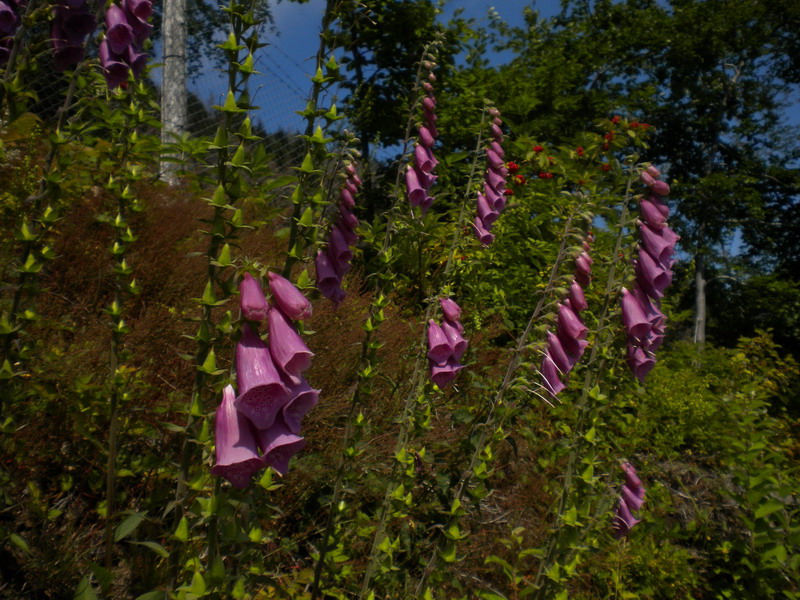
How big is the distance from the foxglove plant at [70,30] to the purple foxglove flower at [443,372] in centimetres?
158

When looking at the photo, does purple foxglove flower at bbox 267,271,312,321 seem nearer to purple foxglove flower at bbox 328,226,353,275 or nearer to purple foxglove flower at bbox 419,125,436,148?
purple foxglove flower at bbox 328,226,353,275

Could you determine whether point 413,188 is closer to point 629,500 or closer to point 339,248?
point 339,248

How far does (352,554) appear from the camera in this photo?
6.72 ft

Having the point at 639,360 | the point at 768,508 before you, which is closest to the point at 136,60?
the point at 639,360

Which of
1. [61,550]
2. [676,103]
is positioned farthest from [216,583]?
[676,103]

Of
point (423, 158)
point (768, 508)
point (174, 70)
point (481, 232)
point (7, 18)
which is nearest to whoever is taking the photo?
point (7, 18)

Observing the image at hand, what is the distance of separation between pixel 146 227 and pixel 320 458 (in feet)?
7.40

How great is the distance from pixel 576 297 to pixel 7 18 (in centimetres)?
192

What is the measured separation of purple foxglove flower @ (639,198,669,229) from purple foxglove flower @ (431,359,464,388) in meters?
0.88

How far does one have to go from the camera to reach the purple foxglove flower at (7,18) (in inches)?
58.2

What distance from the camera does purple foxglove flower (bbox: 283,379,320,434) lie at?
38.2 inches

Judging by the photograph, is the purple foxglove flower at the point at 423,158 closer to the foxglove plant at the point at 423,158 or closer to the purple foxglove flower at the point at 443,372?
the foxglove plant at the point at 423,158

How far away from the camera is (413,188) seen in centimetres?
221

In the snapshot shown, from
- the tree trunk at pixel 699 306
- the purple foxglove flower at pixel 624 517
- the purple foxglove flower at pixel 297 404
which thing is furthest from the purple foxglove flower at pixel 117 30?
the tree trunk at pixel 699 306
